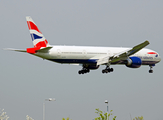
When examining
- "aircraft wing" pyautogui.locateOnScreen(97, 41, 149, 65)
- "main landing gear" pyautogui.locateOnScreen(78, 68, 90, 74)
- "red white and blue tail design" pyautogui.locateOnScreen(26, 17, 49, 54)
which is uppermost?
"red white and blue tail design" pyautogui.locateOnScreen(26, 17, 49, 54)

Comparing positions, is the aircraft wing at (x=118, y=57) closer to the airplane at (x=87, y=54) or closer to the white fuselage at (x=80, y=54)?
the airplane at (x=87, y=54)

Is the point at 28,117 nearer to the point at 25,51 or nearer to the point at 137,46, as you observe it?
the point at 25,51

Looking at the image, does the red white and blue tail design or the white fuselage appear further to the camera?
the red white and blue tail design

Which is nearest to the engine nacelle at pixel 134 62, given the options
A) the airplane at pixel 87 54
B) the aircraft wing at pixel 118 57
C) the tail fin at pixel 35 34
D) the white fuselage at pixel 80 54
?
the airplane at pixel 87 54

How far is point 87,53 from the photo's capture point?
66.1 m

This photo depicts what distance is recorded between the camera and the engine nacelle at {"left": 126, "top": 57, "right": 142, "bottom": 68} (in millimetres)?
68250

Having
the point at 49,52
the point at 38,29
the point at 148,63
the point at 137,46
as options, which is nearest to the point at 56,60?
the point at 49,52

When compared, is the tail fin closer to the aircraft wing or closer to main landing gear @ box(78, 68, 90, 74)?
the aircraft wing

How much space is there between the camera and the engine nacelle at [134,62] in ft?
224

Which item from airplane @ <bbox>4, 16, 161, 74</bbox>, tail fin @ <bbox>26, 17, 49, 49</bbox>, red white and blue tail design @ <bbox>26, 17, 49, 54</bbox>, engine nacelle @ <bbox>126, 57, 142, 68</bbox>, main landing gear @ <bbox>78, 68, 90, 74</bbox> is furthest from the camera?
main landing gear @ <bbox>78, 68, 90, 74</bbox>

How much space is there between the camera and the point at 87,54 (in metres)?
66.1

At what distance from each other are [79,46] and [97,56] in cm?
407

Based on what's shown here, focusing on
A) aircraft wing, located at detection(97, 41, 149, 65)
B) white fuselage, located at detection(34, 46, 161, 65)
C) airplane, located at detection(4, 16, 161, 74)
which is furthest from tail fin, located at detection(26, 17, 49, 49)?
aircraft wing, located at detection(97, 41, 149, 65)

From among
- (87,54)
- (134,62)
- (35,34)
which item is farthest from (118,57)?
(35,34)
